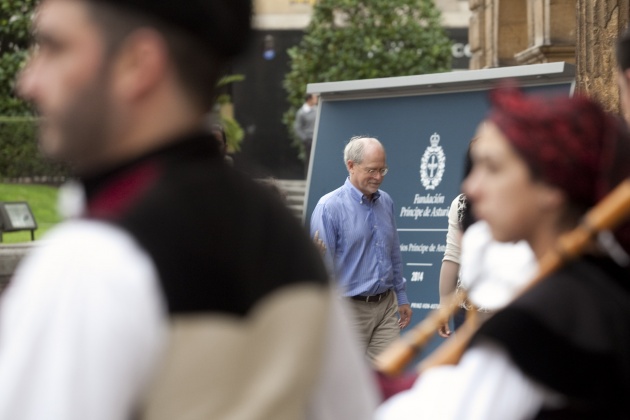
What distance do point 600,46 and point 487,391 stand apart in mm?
4999

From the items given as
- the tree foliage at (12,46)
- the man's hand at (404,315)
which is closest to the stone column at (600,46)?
the man's hand at (404,315)

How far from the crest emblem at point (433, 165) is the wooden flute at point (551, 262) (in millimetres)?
7645

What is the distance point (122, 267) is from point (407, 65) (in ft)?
89.2

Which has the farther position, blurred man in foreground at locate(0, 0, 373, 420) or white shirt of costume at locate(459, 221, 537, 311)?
white shirt of costume at locate(459, 221, 537, 311)

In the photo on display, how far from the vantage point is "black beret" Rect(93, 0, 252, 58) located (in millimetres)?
1905

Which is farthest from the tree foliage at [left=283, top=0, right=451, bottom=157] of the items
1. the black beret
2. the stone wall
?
the black beret

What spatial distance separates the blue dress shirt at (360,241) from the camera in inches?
356

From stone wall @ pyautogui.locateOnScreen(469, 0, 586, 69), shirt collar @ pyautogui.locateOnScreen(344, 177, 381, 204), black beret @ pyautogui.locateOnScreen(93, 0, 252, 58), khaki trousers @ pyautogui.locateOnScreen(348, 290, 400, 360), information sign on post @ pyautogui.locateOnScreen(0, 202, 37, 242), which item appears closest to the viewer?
black beret @ pyautogui.locateOnScreen(93, 0, 252, 58)

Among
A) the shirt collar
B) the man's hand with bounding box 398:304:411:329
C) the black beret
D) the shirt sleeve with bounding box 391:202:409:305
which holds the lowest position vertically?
the man's hand with bounding box 398:304:411:329

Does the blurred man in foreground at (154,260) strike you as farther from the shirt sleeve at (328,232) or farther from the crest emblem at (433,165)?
the crest emblem at (433,165)

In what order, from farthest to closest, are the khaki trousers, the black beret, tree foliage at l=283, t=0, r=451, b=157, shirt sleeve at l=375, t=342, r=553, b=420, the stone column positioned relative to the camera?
tree foliage at l=283, t=0, r=451, b=157 → the khaki trousers → the stone column → shirt sleeve at l=375, t=342, r=553, b=420 → the black beret

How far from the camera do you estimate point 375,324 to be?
9023 millimetres

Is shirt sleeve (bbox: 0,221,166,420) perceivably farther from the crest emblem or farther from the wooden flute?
the crest emblem

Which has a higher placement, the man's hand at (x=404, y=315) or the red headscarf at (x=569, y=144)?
the red headscarf at (x=569, y=144)
